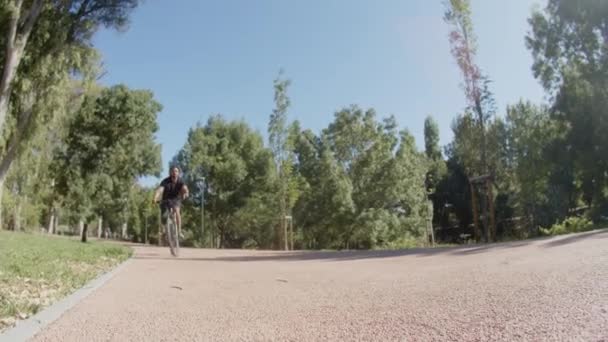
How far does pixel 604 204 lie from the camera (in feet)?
54.6

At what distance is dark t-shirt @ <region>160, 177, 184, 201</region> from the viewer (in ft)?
25.9

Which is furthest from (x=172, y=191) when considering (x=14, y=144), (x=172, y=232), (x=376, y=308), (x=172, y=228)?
(x=14, y=144)

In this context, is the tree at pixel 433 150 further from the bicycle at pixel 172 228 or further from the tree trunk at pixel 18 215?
the tree trunk at pixel 18 215

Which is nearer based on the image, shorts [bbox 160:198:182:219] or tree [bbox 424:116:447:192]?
shorts [bbox 160:198:182:219]

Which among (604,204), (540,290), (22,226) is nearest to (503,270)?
(540,290)

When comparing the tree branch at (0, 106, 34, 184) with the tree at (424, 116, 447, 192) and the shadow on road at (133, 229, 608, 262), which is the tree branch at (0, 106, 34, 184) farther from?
the tree at (424, 116, 447, 192)

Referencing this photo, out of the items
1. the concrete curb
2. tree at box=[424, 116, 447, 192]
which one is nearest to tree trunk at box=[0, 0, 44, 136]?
the concrete curb

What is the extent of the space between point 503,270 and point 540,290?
1083 mm

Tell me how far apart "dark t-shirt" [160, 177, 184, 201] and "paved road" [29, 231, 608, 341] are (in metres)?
4.02

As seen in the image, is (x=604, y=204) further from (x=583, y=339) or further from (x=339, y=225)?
(x=583, y=339)

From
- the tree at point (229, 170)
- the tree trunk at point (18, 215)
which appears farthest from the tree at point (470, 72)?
the tree trunk at point (18, 215)

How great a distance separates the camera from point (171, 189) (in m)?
7.90

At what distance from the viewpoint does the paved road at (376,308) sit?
199cm

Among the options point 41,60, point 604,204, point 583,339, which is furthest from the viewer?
point 604,204
